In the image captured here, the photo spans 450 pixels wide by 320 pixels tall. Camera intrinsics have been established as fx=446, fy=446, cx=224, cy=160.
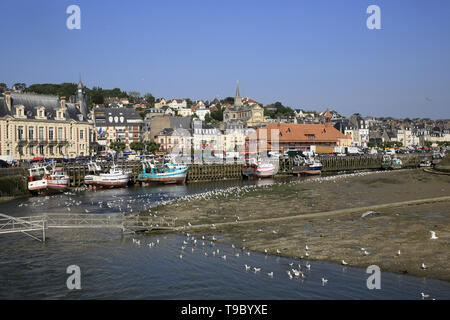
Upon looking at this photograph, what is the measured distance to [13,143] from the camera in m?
77.5

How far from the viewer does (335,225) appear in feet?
90.7

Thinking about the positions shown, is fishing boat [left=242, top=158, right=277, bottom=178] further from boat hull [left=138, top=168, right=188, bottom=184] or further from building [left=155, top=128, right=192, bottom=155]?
building [left=155, top=128, right=192, bottom=155]

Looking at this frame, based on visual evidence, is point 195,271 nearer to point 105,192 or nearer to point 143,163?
point 105,192

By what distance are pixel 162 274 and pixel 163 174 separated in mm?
47863

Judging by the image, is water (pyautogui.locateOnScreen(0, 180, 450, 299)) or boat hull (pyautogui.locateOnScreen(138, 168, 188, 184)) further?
boat hull (pyautogui.locateOnScreen(138, 168, 188, 184))

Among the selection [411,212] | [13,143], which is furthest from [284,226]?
[13,143]

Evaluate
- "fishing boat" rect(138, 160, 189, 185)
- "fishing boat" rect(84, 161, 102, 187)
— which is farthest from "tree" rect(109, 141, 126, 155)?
"fishing boat" rect(84, 161, 102, 187)

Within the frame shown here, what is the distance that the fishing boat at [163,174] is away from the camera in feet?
220

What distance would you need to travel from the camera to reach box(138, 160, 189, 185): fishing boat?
6712cm

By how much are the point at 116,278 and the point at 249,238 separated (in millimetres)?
8744

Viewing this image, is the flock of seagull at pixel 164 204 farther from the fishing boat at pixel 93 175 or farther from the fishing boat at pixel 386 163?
the fishing boat at pixel 386 163

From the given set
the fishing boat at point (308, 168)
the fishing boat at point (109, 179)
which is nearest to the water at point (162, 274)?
the fishing boat at point (109, 179)

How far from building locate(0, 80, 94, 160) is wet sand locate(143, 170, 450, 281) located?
48052 millimetres

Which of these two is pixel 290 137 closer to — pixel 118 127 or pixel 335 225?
pixel 118 127
